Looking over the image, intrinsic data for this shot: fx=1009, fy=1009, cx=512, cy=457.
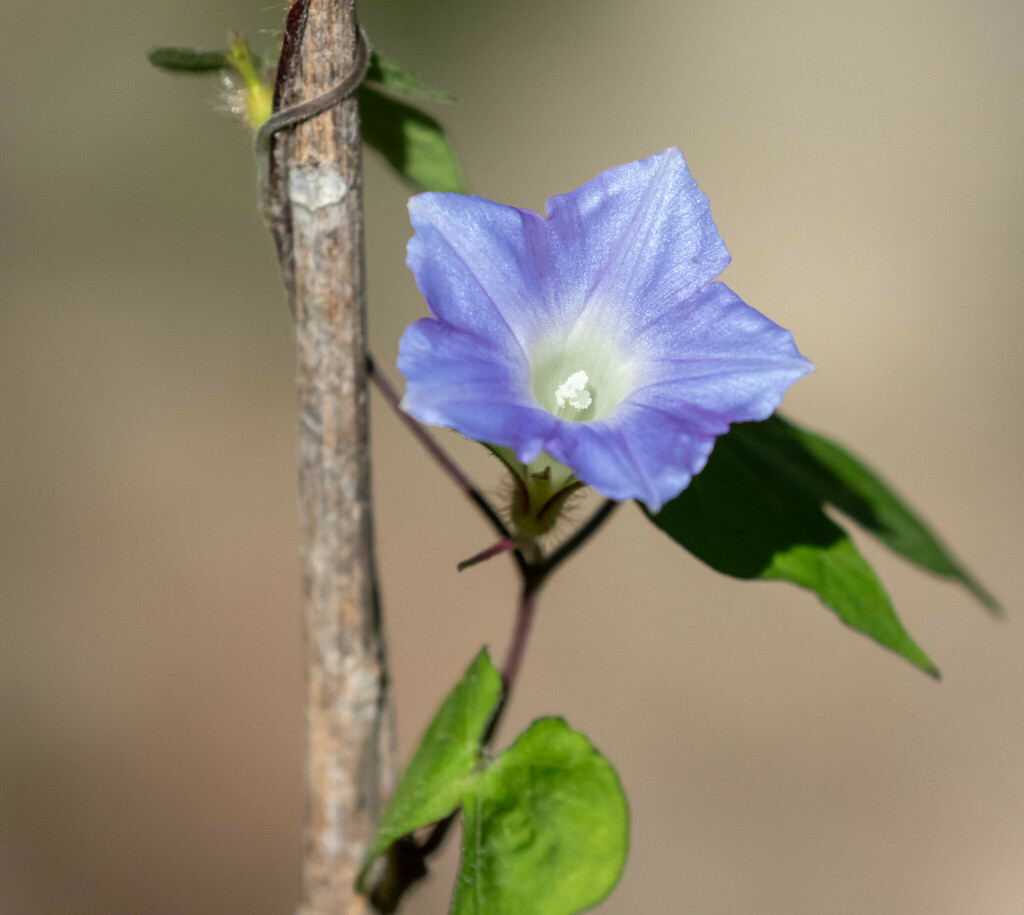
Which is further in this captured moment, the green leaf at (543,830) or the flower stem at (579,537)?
the flower stem at (579,537)

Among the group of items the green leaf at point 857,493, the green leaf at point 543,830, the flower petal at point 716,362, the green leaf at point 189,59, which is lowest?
the green leaf at point 543,830

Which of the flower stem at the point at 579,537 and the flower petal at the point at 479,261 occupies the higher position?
the flower petal at the point at 479,261

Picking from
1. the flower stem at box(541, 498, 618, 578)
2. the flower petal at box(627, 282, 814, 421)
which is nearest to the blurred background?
the flower stem at box(541, 498, 618, 578)

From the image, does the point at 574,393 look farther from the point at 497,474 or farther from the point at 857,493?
the point at 497,474

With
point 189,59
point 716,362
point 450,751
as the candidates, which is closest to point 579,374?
point 716,362

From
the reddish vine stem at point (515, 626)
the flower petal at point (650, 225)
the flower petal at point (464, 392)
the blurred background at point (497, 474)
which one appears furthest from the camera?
the blurred background at point (497, 474)

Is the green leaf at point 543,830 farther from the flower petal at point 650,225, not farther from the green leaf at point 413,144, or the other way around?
the green leaf at point 413,144

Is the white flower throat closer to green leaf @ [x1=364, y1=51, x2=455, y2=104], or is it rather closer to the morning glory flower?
the morning glory flower

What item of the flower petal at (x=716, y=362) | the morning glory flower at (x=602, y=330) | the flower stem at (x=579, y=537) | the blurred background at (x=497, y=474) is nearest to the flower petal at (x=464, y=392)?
the morning glory flower at (x=602, y=330)
